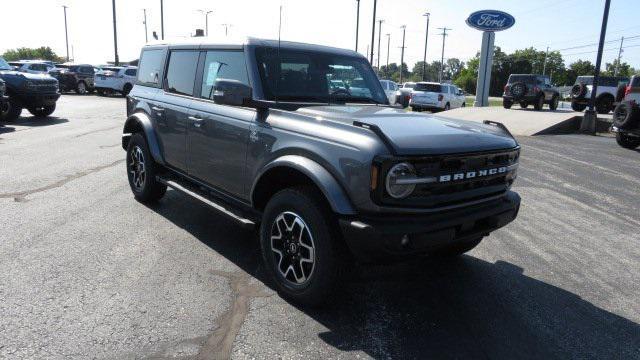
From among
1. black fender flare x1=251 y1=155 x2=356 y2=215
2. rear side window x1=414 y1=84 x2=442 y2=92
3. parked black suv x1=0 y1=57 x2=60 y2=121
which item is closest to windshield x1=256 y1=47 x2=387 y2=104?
black fender flare x1=251 y1=155 x2=356 y2=215

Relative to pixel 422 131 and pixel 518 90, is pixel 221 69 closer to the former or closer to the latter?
pixel 422 131

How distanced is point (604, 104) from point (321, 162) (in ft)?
88.8

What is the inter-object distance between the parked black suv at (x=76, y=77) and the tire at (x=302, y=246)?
30746 millimetres

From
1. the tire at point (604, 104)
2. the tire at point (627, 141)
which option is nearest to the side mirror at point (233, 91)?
the tire at point (627, 141)

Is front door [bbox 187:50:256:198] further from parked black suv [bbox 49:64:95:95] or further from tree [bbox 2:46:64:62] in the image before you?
tree [bbox 2:46:64:62]

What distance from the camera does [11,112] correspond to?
48.1 feet

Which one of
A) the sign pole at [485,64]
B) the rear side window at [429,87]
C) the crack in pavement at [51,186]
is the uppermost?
the sign pole at [485,64]

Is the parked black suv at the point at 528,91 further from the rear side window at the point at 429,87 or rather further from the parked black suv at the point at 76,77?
the parked black suv at the point at 76,77

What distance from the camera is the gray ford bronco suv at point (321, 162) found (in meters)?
3.09

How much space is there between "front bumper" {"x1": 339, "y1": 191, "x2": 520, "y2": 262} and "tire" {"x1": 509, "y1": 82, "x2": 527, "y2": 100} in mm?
22496

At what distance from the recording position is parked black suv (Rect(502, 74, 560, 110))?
2361cm

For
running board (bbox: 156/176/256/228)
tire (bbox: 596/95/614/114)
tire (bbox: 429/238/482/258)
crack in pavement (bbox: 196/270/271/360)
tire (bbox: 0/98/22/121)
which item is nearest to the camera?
crack in pavement (bbox: 196/270/271/360)

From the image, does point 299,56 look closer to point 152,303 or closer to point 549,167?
point 152,303

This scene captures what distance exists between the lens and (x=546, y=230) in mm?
5730
